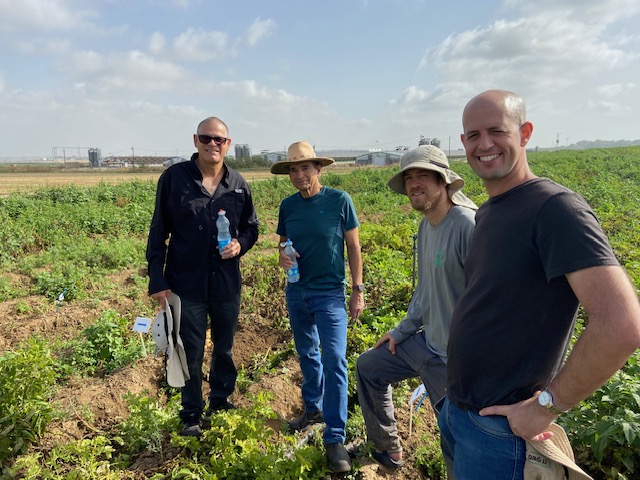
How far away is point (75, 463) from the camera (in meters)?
3.08

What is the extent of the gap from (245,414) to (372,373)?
979mm

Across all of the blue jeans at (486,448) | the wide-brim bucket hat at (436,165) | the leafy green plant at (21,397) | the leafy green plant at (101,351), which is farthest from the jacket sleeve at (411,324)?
the leafy green plant at (101,351)

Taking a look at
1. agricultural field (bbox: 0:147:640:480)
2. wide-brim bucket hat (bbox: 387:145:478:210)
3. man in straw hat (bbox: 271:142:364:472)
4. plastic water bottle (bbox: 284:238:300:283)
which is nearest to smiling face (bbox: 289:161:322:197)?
man in straw hat (bbox: 271:142:364:472)

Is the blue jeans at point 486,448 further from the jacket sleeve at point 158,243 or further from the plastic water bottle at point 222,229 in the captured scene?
the jacket sleeve at point 158,243

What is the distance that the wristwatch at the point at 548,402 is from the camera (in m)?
1.42

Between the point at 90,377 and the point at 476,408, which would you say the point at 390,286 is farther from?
the point at 476,408

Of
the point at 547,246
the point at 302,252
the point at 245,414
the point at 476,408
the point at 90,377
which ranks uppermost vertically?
the point at 547,246

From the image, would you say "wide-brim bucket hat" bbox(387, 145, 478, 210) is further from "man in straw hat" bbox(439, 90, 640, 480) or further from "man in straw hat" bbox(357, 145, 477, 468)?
"man in straw hat" bbox(439, 90, 640, 480)

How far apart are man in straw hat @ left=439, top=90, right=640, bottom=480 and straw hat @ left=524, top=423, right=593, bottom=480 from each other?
3cm

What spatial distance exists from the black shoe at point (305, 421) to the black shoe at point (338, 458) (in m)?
0.49

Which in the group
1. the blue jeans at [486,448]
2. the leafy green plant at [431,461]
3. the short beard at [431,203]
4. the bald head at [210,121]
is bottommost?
the leafy green plant at [431,461]

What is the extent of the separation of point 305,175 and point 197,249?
41.4 inches

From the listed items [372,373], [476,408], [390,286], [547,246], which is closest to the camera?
[547,246]

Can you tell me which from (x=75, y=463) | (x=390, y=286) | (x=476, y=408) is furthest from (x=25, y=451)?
(x=390, y=286)
